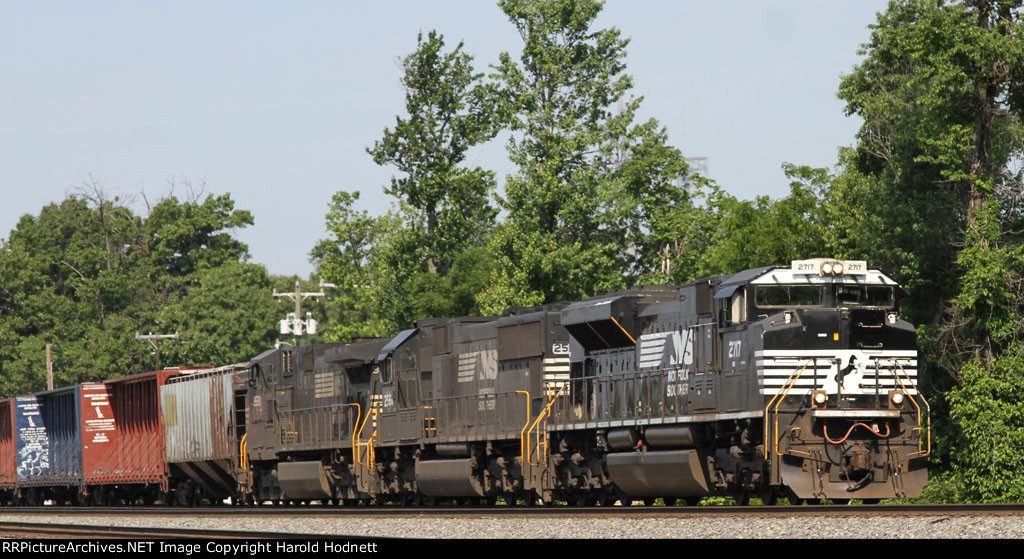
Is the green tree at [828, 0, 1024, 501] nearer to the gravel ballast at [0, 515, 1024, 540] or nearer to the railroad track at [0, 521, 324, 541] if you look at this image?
the gravel ballast at [0, 515, 1024, 540]

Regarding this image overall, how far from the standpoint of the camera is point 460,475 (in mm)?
23344

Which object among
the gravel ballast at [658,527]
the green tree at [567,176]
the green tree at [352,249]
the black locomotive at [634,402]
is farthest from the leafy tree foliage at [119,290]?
the gravel ballast at [658,527]

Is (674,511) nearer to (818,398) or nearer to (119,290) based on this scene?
(818,398)

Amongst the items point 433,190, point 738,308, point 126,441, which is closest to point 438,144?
point 433,190

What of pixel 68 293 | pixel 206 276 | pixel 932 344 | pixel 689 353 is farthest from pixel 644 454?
pixel 68 293

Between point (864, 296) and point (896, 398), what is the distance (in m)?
1.38

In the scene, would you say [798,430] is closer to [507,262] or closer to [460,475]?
[460,475]

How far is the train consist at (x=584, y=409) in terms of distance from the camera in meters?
17.2

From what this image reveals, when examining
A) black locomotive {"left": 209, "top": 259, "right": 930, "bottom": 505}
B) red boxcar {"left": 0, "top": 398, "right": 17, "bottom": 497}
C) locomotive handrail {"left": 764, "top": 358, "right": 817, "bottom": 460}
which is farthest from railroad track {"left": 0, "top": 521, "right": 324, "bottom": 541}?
red boxcar {"left": 0, "top": 398, "right": 17, "bottom": 497}

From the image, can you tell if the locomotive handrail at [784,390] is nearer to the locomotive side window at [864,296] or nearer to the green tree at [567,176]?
the locomotive side window at [864,296]

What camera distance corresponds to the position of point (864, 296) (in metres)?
17.8

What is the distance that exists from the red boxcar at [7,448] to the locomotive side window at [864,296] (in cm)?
2817

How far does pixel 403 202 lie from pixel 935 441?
71.1 ft

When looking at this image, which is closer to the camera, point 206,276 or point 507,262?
point 507,262
